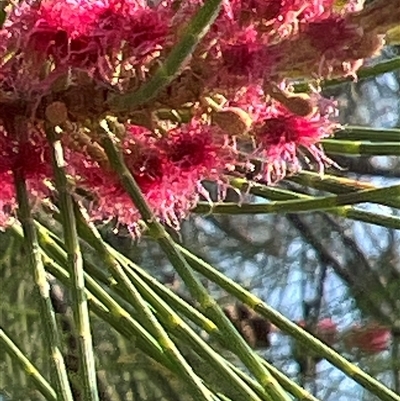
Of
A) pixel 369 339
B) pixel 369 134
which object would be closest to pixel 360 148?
pixel 369 134

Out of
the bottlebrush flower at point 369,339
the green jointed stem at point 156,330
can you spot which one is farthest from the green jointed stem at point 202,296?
the bottlebrush flower at point 369,339

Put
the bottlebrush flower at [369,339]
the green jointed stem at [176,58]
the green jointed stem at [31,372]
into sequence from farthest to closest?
the bottlebrush flower at [369,339] < the green jointed stem at [31,372] < the green jointed stem at [176,58]

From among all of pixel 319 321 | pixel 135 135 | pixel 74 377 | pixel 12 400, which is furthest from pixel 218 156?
pixel 319 321

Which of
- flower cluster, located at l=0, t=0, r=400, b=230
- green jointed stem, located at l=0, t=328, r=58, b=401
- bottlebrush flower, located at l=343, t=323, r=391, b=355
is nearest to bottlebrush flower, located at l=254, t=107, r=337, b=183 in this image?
flower cluster, located at l=0, t=0, r=400, b=230

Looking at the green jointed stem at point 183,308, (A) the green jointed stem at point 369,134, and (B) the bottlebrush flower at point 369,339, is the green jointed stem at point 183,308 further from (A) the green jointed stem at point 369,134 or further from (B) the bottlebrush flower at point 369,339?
(B) the bottlebrush flower at point 369,339

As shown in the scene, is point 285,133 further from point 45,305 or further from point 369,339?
point 369,339

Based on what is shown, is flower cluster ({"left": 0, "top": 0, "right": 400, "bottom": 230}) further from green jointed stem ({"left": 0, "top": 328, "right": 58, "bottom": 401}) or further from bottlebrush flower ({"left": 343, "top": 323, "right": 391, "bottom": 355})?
bottlebrush flower ({"left": 343, "top": 323, "right": 391, "bottom": 355})
